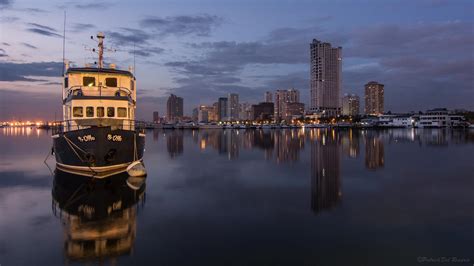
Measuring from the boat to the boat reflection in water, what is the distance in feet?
3.44

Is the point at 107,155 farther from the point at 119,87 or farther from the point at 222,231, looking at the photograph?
the point at 222,231

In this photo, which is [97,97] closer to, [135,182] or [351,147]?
[135,182]

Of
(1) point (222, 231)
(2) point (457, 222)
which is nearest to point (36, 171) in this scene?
(1) point (222, 231)

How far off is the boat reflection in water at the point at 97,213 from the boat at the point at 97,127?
105 cm

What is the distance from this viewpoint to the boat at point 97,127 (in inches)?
784

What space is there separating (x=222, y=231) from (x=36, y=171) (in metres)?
21.3

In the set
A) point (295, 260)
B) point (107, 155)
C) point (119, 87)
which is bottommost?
point (295, 260)

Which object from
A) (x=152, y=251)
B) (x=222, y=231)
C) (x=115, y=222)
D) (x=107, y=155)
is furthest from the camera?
(x=107, y=155)

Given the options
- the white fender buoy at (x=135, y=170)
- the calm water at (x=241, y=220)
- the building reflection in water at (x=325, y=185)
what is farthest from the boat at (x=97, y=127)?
the building reflection in water at (x=325, y=185)

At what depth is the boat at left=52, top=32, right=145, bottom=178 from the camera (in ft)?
65.4

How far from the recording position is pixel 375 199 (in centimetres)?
1561

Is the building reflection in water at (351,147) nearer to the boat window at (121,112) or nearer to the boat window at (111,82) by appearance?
the boat window at (121,112)

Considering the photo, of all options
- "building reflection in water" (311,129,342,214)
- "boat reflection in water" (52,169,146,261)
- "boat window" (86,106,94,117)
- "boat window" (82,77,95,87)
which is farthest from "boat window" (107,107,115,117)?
"building reflection in water" (311,129,342,214)

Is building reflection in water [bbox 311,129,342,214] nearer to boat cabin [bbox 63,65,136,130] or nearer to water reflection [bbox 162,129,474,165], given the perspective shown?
water reflection [bbox 162,129,474,165]
